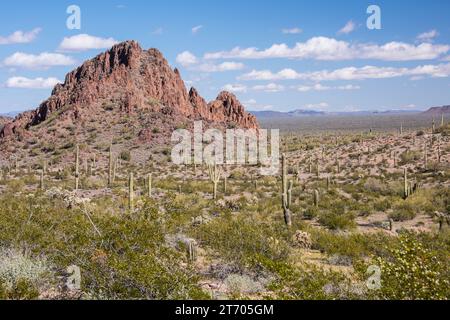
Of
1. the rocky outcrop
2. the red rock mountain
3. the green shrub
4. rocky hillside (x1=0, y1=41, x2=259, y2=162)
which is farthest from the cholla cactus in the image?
the rocky outcrop

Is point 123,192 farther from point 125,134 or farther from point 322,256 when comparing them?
point 125,134

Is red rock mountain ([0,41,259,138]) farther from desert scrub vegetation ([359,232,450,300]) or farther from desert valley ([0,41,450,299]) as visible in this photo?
desert scrub vegetation ([359,232,450,300])

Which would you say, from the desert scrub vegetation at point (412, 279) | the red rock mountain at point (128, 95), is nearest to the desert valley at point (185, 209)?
the desert scrub vegetation at point (412, 279)

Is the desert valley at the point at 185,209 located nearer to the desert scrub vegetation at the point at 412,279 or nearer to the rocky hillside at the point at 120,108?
the desert scrub vegetation at the point at 412,279

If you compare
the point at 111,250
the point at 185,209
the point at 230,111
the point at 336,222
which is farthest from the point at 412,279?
the point at 230,111

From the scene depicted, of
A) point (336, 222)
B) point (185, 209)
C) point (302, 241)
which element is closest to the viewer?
point (185, 209)

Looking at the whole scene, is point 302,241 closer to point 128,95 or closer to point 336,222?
point 336,222
